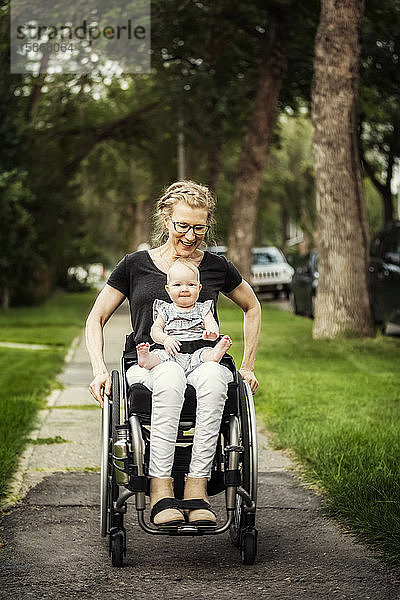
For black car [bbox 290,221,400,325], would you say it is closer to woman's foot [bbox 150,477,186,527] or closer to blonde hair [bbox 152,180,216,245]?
blonde hair [bbox 152,180,216,245]

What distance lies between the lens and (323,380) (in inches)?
432

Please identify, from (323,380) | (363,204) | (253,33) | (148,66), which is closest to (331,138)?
(363,204)

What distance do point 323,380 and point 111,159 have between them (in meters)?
30.4

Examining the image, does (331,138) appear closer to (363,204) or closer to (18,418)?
(363,204)

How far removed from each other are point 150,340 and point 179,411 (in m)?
0.48

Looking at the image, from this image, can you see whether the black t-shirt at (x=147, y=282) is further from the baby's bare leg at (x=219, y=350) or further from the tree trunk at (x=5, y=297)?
the tree trunk at (x=5, y=297)

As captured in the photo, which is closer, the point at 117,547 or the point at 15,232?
the point at 117,547

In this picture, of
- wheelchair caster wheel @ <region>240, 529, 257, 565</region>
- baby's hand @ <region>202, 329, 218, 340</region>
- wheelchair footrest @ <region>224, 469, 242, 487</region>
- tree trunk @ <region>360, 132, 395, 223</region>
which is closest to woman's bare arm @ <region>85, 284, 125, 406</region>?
baby's hand @ <region>202, 329, 218, 340</region>

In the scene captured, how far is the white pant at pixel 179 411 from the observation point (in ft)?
15.1

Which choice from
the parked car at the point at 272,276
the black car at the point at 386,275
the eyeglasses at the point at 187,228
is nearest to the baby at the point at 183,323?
the eyeglasses at the point at 187,228

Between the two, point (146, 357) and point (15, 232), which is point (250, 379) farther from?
point (15, 232)

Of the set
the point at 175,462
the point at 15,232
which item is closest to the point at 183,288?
the point at 175,462

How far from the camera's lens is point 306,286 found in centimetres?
2158

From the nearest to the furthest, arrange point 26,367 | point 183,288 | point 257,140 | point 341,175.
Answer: point 183,288
point 26,367
point 341,175
point 257,140
